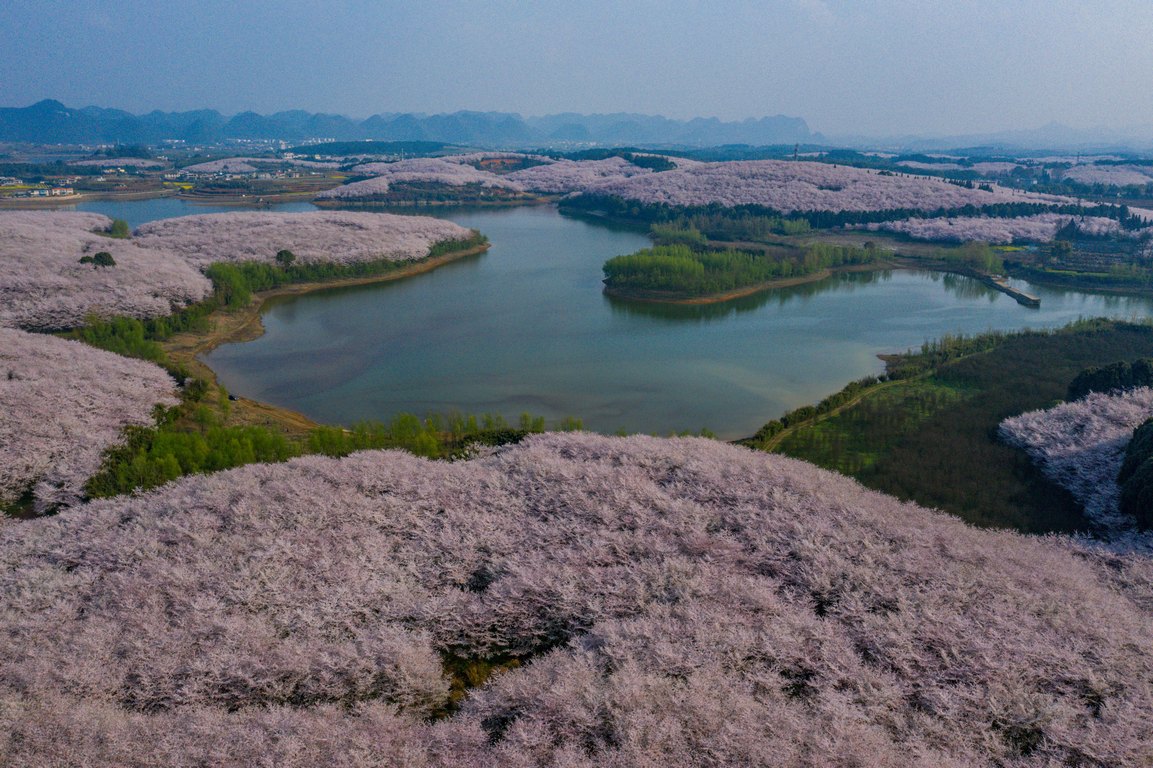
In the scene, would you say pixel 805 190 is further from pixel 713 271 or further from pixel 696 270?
pixel 696 270

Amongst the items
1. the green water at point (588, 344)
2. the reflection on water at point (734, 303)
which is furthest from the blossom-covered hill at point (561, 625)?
the reflection on water at point (734, 303)

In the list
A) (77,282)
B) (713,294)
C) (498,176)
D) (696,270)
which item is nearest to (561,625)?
(713,294)

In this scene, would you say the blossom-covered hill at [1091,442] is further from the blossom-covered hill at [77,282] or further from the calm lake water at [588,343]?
the blossom-covered hill at [77,282]

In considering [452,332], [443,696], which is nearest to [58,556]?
[443,696]

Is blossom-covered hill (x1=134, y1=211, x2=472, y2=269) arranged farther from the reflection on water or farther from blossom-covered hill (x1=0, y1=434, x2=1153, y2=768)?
blossom-covered hill (x1=0, y1=434, x2=1153, y2=768)

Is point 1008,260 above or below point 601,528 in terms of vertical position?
above

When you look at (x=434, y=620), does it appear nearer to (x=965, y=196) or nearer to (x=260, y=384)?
(x=260, y=384)
